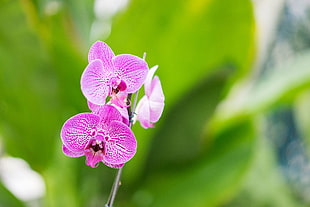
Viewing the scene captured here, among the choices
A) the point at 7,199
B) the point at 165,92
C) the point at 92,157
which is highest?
the point at 165,92

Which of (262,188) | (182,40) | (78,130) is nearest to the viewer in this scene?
(78,130)

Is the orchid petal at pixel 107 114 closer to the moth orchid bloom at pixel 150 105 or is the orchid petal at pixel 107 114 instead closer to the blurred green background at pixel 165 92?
the moth orchid bloom at pixel 150 105

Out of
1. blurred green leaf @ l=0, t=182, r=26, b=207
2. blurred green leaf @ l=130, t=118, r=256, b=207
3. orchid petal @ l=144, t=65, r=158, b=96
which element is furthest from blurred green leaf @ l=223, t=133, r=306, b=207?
orchid petal @ l=144, t=65, r=158, b=96

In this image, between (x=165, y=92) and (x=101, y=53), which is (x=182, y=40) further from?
(x=101, y=53)

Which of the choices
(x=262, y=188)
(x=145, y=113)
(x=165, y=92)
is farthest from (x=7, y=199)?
(x=145, y=113)

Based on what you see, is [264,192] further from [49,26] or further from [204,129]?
[49,26]

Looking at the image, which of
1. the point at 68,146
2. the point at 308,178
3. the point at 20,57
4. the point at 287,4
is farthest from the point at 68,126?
the point at 287,4

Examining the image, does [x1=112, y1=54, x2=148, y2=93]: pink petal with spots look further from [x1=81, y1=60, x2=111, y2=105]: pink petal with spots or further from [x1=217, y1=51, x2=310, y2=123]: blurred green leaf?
[x1=217, y1=51, x2=310, y2=123]: blurred green leaf

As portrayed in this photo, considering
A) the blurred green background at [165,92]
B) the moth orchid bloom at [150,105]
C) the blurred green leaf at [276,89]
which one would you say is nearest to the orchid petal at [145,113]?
the moth orchid bloom at [150,105]
